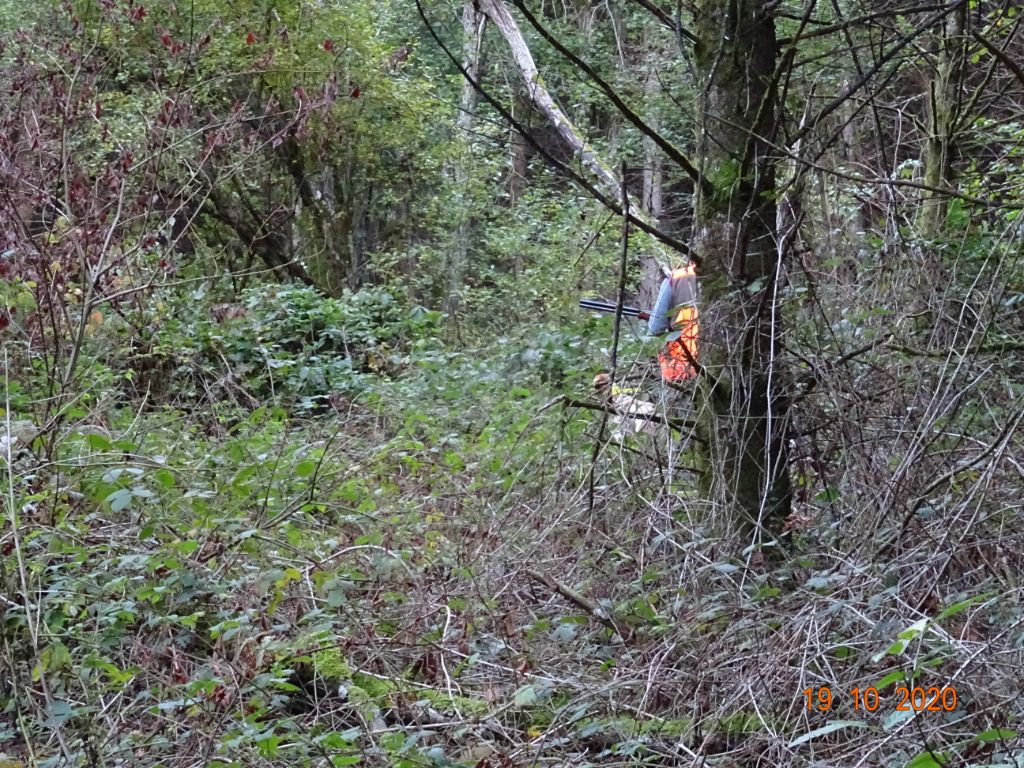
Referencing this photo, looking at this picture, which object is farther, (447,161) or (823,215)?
(447,161)

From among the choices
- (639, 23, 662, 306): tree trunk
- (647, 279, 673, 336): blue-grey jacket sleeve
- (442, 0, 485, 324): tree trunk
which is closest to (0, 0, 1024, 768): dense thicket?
(647, 279, 673, 336): blue-grey jacket sleeve

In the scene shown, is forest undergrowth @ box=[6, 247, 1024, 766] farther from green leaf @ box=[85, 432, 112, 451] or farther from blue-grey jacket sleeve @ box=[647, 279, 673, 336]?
blue-grey jacket sleeve @ box=[647, 279, 673, 336]

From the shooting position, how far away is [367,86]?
38.4 ft

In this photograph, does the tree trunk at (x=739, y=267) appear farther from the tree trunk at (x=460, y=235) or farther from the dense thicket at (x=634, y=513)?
the tree trunk at (x=460, y=235)

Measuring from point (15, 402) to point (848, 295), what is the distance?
4243 millimetres

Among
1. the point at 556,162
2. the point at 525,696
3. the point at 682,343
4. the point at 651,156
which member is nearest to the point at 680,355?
the point at 682,343

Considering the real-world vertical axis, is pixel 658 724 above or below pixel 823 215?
below

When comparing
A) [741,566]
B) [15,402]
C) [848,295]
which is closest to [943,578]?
[741,566]

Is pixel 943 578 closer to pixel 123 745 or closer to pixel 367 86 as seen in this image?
pixel 123 745

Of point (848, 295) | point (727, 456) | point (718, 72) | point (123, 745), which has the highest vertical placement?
point (718, 72)
